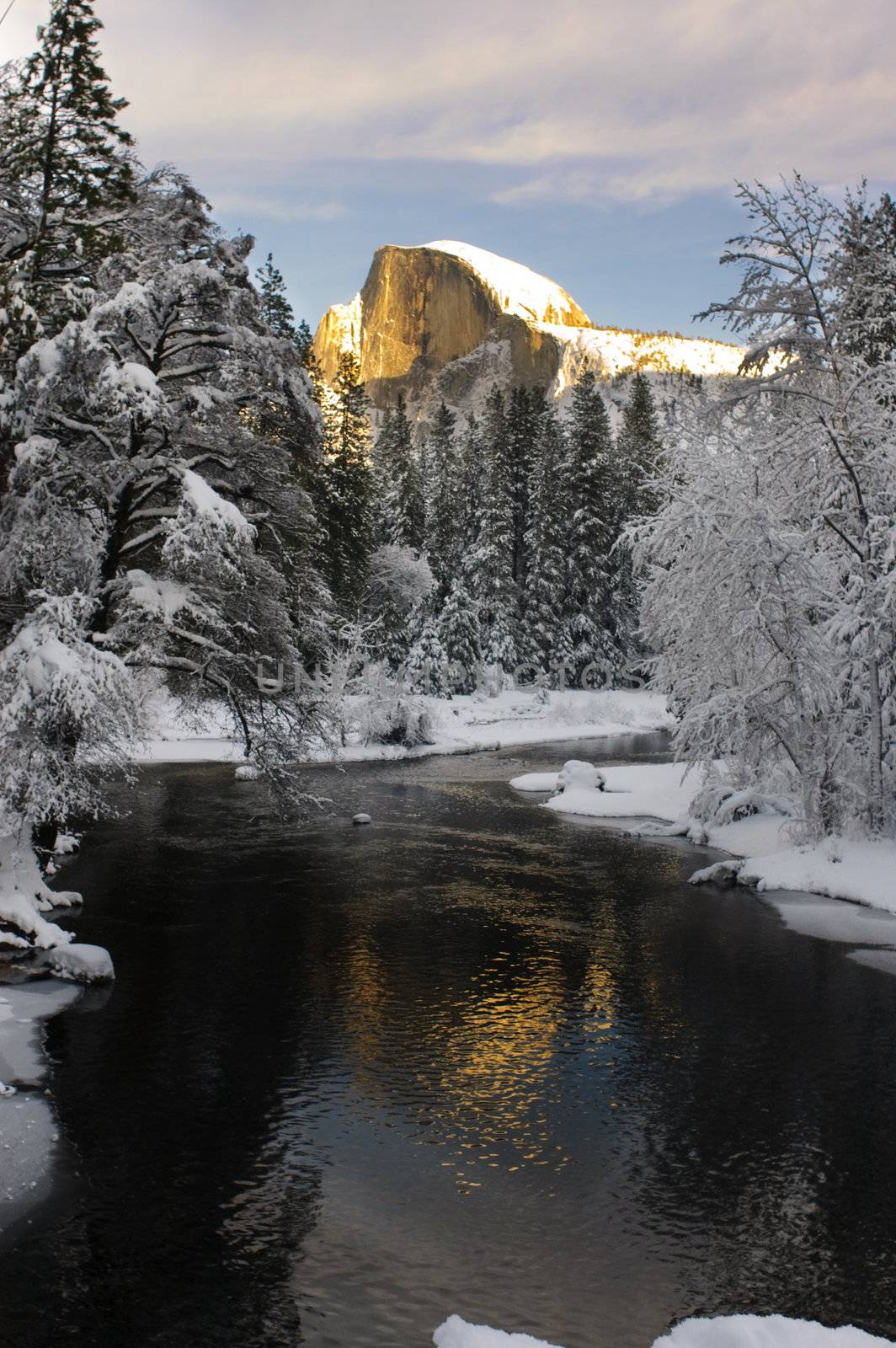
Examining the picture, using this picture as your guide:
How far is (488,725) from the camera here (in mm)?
49906

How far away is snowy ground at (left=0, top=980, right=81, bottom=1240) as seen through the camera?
857cm

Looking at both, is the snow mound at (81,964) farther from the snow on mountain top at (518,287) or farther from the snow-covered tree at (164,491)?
the snow on mountain top at (518,287)

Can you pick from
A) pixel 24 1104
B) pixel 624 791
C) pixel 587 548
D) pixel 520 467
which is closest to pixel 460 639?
pixel 587 548

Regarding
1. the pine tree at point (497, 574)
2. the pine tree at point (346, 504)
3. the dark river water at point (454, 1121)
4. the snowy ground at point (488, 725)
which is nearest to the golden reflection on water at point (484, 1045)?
the dark river water at point (454, 1121)

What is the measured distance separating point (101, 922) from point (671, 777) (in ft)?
64.6

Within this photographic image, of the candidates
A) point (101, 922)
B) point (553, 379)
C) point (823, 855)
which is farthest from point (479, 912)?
point (553, 379)

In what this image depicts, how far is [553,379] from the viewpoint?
166 m

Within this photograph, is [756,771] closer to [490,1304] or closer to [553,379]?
[490,1304]

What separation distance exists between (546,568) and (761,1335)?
57.6 m

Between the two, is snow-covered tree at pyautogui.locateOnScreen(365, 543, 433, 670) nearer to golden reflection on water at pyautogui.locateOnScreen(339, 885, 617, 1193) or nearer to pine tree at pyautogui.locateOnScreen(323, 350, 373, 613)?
pine tree at pyautogui.locateOnScreen(323, 350, 373, 613)

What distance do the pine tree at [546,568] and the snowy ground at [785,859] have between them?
1306 inches

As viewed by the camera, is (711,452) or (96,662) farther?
(711,452)

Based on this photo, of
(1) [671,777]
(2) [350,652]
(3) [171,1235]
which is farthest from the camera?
(2) [350,652]

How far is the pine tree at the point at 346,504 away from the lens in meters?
40.8
